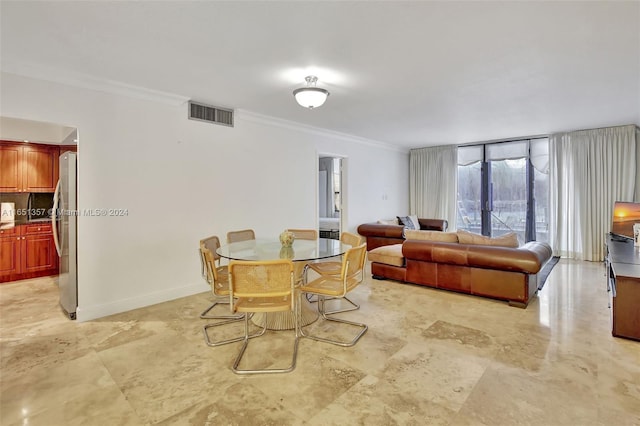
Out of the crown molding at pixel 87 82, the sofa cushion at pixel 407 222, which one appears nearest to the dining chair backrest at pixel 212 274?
the crown molding at pixel 87 82

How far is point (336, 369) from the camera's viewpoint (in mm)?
2352

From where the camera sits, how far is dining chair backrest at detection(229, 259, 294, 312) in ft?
7.58

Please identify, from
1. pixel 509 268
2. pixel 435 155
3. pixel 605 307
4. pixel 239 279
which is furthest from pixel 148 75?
pixel 435 155

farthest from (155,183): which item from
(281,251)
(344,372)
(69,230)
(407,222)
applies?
(407,222)

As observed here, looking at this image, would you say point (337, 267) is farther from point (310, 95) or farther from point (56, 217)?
point (56, 217)

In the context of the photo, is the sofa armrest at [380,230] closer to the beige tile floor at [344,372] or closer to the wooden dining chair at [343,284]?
the beige tile floor at [344,372]

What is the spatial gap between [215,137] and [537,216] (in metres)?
6.72

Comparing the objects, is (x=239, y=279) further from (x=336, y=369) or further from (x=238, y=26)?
(x=238, y=26)

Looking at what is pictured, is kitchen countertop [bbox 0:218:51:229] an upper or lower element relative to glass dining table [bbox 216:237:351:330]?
upper

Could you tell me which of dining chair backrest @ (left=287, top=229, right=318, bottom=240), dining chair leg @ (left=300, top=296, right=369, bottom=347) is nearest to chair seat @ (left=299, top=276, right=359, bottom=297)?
dining chair leg @ (left=300, top=296, right=369, bottom=347)

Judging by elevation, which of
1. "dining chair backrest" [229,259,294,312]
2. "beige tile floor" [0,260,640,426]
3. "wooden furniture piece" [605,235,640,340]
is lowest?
"beige tile floor" [0,260,640,426]

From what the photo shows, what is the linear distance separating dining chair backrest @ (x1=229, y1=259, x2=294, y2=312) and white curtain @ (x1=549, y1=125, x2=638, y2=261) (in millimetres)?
6489

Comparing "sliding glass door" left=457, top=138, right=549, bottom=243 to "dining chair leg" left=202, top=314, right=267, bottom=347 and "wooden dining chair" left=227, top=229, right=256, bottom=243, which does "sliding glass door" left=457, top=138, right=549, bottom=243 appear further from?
"dining chair leg" left=202, top=314, right=267, bottom=347

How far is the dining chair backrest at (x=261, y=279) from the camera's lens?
231 centimetres
